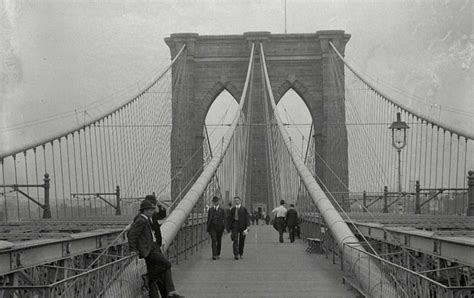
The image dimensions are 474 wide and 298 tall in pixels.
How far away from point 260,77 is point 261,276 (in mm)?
33138

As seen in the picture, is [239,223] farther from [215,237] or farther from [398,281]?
[398,281]

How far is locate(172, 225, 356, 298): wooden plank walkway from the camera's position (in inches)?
425

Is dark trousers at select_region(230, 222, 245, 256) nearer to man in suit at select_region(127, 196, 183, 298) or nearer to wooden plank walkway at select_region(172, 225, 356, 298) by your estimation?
wooden plank walkway at select_region(172, 225, 356, 298)

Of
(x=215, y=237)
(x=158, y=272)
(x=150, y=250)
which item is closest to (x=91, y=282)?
(x=150, y=250)

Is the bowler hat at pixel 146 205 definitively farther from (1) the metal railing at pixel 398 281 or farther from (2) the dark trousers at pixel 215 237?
(2) the dark trousers at pixel 215 237

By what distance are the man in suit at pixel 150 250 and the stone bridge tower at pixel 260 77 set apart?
117 ft

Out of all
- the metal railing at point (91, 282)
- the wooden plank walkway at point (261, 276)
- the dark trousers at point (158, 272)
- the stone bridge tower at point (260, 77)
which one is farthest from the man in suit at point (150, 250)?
the stone bridge tower at point (260, 77)

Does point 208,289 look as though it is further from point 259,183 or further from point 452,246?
point 259,183

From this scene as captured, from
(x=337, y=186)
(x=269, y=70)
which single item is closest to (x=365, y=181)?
(x=337, y=186)

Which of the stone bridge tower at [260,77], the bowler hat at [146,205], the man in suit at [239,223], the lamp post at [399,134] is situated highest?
the stone bridge tower at [260,77]

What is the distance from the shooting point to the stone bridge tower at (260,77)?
148ft

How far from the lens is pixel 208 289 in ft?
36.5

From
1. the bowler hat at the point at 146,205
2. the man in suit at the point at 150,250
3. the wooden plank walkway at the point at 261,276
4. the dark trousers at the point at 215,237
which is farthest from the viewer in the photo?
the dark trousers at the point at 215,237

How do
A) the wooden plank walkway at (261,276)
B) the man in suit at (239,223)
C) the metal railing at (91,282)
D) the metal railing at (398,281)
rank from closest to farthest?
1. the metal railing at (398,281)
2. the metal railing at (91,282)
3. the wooden plank walkway at (261,276)
4. the man in suit at (239,223)
